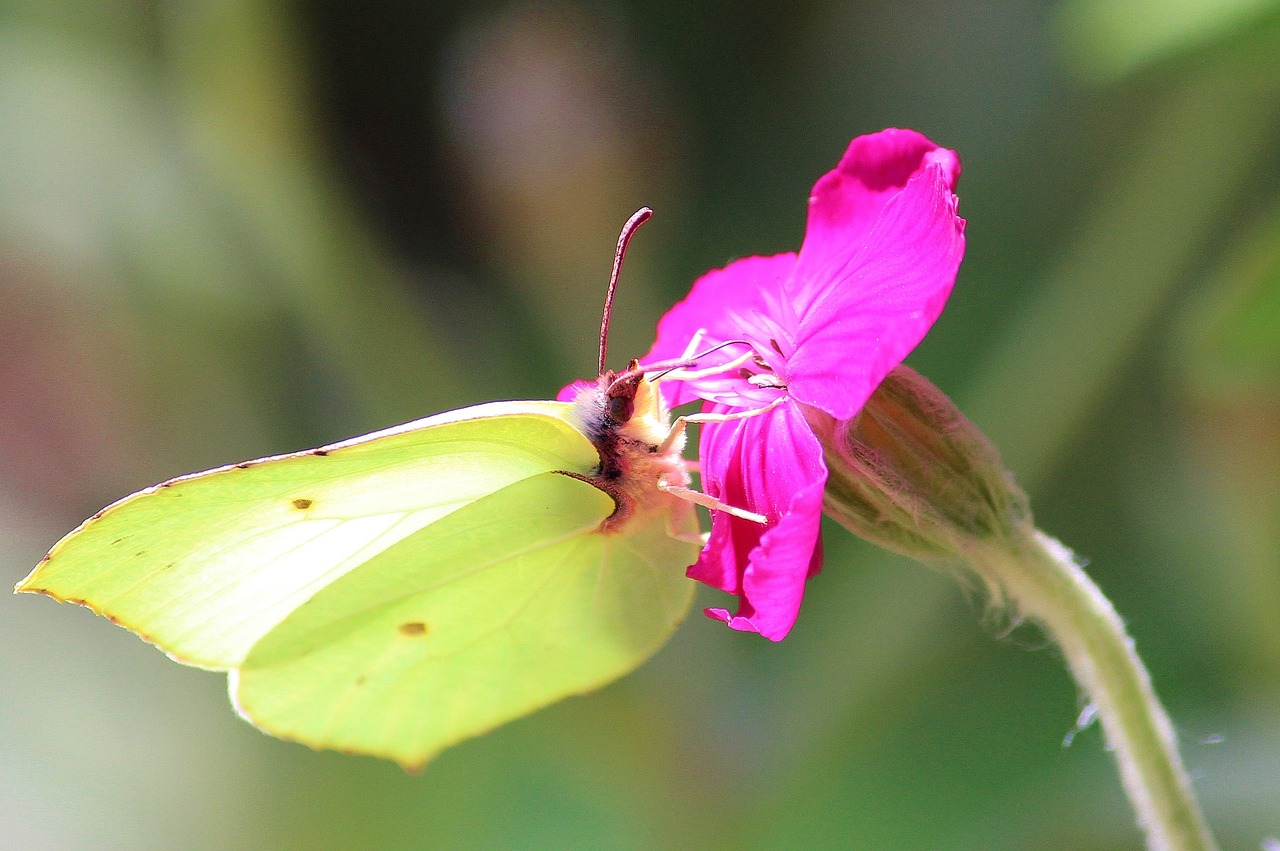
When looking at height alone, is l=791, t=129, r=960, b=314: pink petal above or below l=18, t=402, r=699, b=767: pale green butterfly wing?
above

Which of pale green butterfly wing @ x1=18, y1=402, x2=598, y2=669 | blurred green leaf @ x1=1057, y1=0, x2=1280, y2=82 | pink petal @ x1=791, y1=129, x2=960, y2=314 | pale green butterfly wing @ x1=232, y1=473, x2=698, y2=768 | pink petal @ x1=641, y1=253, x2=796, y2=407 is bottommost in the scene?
pale green butterfly wing @ x1=232, y1=473, x2=698, y2=768

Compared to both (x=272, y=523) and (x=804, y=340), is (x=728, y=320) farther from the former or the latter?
(x=272, y=523)

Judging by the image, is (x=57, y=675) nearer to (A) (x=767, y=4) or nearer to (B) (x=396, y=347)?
(B) (x=396, y=347)

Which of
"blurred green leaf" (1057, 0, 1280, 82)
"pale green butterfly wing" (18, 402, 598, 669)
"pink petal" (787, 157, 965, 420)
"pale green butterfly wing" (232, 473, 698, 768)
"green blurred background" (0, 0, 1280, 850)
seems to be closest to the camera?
"pink petal" (787, 157, 965, 420)

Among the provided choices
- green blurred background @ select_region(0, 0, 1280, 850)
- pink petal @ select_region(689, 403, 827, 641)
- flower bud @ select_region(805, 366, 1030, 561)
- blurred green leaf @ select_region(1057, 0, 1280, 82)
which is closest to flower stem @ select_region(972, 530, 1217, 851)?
flower bud @ select_region(805, 366, 1030, 561)

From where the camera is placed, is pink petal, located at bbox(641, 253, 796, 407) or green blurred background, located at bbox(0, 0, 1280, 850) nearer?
pink petal, located at bbox(641, 253, 796, 407)

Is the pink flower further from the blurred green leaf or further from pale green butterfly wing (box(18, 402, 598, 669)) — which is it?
the blurred green leaf
